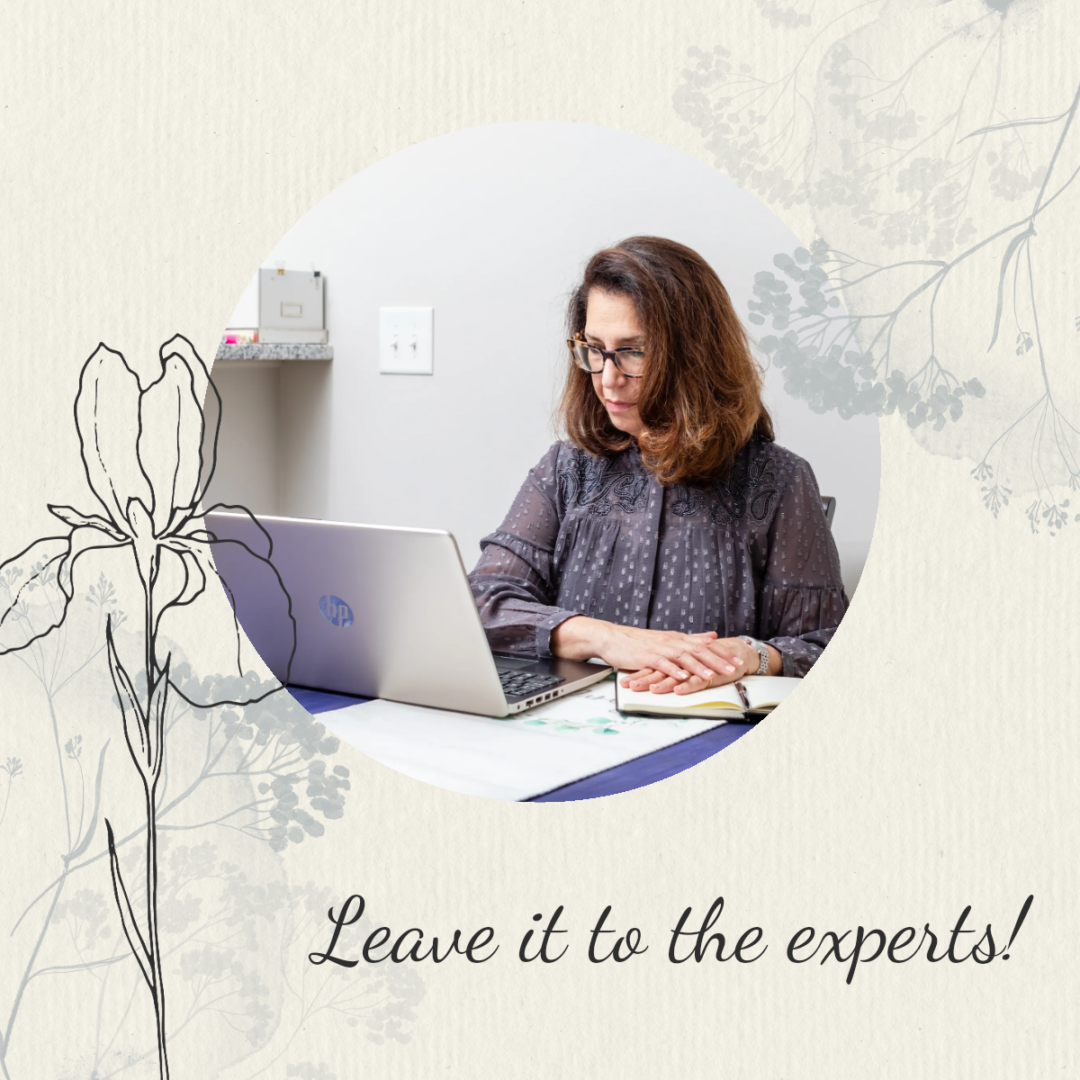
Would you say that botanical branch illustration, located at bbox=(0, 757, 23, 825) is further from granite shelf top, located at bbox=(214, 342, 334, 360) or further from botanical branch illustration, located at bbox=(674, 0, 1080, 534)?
granite shelf top, located at bbox=(214, 342, 334, 360)

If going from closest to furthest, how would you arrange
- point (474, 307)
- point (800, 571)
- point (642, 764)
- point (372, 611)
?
point (642, 764) < point (372, 611) < point (800, 571) < point (474, 307)

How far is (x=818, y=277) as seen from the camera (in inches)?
28.9

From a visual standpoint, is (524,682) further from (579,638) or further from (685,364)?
(685,364)

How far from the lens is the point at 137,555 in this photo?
0.74m

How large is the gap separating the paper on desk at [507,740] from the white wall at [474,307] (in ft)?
2.99

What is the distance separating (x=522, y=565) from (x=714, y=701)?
1.97 feet

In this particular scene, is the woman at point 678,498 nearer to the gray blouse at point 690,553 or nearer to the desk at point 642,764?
the gray blouse at point 690,553

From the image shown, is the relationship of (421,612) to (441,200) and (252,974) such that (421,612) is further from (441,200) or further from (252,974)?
(441,200)

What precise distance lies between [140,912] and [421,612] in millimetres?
334

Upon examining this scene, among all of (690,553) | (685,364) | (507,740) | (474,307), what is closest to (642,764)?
(507,740)

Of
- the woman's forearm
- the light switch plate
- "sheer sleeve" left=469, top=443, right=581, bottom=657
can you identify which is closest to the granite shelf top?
the light switch plate

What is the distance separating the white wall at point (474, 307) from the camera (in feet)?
6.07

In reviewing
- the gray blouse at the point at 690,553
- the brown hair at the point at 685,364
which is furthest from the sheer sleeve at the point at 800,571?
the brown hair at the point at 685,364

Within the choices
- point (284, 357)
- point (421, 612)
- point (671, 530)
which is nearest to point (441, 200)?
point (284, 357)
